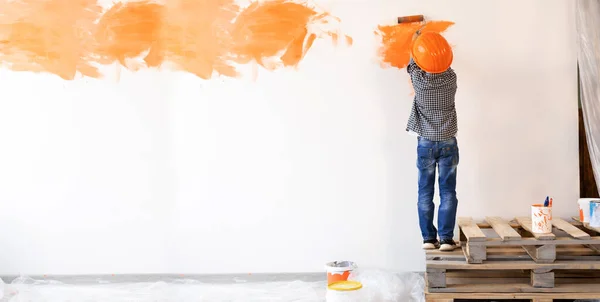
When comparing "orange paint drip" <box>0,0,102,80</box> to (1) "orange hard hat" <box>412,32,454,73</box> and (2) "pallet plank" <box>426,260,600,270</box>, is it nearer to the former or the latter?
(1) "orange hard hat" <box>412,32,454,73</box>

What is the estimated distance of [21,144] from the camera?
4.62m

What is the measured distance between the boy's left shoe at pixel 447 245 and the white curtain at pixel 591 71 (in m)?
1.05

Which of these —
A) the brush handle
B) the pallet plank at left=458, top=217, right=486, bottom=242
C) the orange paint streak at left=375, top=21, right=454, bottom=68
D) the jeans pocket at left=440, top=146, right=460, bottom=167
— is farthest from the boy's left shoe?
the brush handle

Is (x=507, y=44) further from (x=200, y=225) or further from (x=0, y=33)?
(x=0, y=33)

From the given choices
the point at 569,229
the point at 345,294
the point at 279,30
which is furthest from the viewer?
the point at 279,30

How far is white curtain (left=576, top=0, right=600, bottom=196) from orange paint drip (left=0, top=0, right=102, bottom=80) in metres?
3.46

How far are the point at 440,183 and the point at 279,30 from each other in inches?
63.1

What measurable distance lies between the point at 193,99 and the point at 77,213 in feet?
4.13

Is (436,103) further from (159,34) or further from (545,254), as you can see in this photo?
(159,34)

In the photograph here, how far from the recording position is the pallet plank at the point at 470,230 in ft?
11.5

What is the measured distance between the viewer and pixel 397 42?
14.2ft

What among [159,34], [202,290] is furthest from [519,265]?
[159,34]

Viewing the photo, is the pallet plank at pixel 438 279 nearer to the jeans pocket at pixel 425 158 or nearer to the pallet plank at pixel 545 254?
the pallet plank at pixel 545 254

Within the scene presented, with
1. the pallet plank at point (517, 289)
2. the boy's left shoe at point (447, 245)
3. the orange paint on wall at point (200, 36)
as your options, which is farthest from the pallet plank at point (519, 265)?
the orange paint on wall at point (200, 36)
